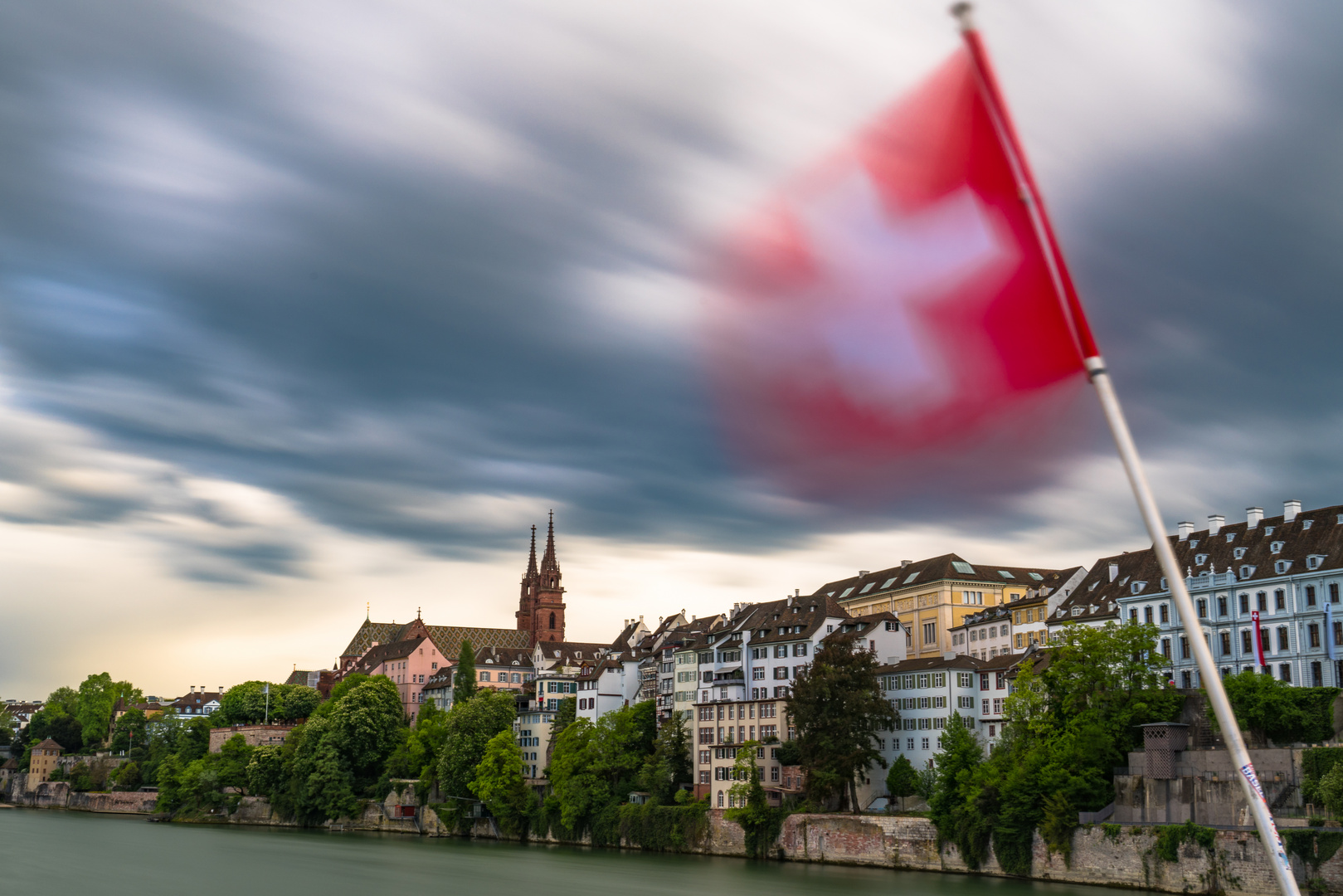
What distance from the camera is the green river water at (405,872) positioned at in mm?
58281

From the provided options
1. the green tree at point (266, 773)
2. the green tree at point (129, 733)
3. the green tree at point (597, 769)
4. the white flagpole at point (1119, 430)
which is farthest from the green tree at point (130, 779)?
the white flagpole at point (1119, 430)

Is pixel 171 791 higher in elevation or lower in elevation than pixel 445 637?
lower

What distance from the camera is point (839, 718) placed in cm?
7500

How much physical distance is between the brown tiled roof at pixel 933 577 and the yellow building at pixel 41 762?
118 metres

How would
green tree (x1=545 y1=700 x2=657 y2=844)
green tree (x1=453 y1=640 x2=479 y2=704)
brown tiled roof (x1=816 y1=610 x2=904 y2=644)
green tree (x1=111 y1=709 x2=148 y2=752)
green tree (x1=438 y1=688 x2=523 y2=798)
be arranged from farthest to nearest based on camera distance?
green tree (x1=111 y1=709 x2=148 y2=752) → green tree (x1=453 y1=640 x2=479 y2=704) → green tree (x1=438 y1=688 x2=523 y2=798) → brown tiled roof (x1=816 y1=610 x2=904 y2=644) → green tree (x1=545 y1=700 x2=657 y2=844)

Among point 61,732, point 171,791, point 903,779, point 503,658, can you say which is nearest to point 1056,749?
point 903,779

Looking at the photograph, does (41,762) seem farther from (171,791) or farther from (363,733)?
(363,733)

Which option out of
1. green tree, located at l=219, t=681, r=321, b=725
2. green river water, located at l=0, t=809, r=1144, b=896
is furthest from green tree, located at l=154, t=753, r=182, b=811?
green river water, located at l=0, t=809, r=1144, b=896

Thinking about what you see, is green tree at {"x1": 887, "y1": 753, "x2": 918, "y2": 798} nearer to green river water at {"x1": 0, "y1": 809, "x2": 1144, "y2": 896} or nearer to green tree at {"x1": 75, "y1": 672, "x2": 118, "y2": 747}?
green river water at {"x1": 0, "y1": 809, "x2": 1144, "y2": 896}

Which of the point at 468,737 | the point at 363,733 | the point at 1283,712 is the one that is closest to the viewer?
the point at 1283,712

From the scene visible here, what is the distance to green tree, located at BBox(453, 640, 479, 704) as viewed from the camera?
417ft

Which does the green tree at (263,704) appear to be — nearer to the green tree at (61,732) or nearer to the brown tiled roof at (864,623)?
the green tree at (61,732)

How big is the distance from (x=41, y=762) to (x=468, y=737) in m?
97.5

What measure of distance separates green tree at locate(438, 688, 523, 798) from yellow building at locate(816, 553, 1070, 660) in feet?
110
